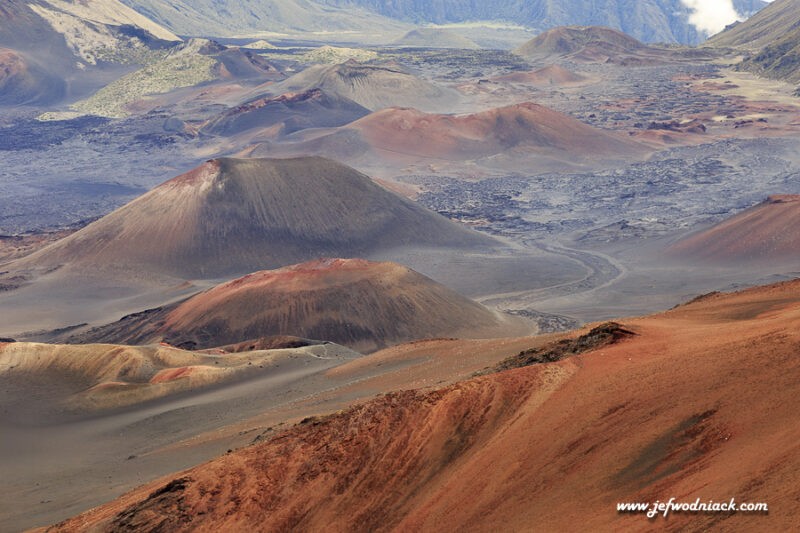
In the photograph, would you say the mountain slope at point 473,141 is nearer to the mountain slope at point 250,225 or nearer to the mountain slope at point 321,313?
the mountain slope at point 250,225

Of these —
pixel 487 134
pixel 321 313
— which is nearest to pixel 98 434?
pixel 321 313

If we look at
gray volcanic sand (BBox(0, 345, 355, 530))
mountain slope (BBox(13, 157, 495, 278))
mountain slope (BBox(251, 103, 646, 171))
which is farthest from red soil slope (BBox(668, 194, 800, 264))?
mountain slope (BBox(251, 103, 646, 171))

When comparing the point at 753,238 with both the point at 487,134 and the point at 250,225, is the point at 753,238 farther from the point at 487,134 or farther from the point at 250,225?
the point at 487,134

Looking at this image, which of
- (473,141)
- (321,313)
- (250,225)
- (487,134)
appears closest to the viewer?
(321,313)

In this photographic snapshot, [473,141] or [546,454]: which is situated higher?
[546,454]

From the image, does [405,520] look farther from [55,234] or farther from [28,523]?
[55,234]

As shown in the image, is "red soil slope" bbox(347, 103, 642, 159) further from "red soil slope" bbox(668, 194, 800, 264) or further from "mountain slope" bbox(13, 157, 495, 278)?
"red soil slope" bbox(668, 194, 800, 264)
